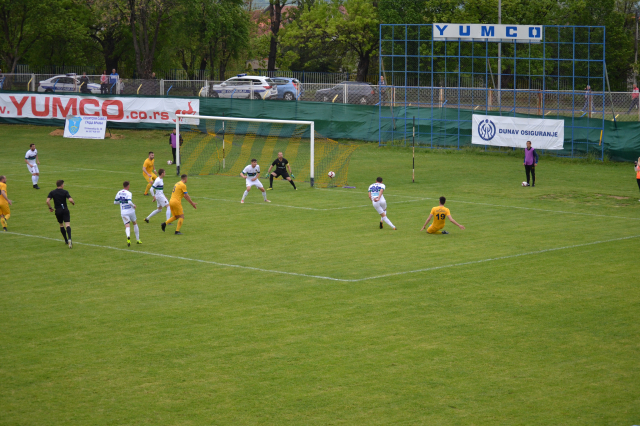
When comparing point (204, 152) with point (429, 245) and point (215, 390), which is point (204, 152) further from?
point (215, 390)

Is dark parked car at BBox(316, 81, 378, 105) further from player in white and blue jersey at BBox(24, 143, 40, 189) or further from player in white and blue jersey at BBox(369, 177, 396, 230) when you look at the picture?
player in white and blue jersey at BBox(369, 177, 396, 230)

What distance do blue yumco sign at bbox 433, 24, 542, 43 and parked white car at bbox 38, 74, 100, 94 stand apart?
24422mm

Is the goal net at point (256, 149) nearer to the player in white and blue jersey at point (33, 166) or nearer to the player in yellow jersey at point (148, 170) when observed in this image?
the player in yellow jersey at point (148, 170)

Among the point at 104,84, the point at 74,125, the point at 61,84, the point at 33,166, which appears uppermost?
the point at 61,84

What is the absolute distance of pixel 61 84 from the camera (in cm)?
5175

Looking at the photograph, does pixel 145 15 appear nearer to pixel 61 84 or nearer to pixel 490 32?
pixel 61 84

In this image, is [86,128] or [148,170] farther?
[86,128]

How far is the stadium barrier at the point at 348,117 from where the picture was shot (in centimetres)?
3847

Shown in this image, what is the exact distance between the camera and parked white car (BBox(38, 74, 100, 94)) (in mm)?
50531

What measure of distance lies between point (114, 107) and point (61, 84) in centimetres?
612

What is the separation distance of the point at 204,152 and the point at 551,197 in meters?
20.3

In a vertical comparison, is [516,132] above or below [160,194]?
above

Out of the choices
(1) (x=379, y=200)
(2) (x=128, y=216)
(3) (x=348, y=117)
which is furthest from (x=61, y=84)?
(1) (x=379, y=200)

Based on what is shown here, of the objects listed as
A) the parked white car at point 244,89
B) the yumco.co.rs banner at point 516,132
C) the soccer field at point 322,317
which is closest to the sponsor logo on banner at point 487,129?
the yumco.co.rs banner at point 516,132
